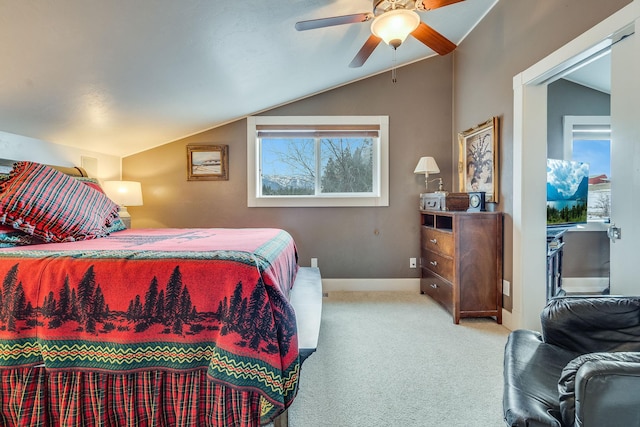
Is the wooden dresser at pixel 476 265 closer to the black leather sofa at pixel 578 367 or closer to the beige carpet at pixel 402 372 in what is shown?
the beige carpet at pixel 402 372

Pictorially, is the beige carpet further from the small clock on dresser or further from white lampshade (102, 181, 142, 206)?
white lampshade (102, 181, 142, 206)

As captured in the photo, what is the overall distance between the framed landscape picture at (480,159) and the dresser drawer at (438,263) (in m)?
0.73

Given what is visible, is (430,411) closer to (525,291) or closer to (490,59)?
(525,291)

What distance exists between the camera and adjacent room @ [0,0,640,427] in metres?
1.24

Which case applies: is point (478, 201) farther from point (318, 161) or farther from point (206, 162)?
point (206, 162)

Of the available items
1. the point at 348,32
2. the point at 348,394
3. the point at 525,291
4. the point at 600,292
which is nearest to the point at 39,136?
the point at 348,32

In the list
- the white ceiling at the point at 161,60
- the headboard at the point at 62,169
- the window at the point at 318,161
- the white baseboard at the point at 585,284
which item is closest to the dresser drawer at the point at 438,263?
the window at the point at 318,161

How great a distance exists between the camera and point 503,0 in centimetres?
255

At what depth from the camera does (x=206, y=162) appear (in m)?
3.60

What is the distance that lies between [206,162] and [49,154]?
144cm

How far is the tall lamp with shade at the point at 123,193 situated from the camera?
120 inches

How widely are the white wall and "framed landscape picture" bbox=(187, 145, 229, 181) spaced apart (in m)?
0.90

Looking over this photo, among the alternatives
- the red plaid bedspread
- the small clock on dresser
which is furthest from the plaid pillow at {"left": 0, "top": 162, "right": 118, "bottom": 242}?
the small clock on dresser

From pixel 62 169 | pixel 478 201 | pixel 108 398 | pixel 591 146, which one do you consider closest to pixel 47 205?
pixel 62 169
